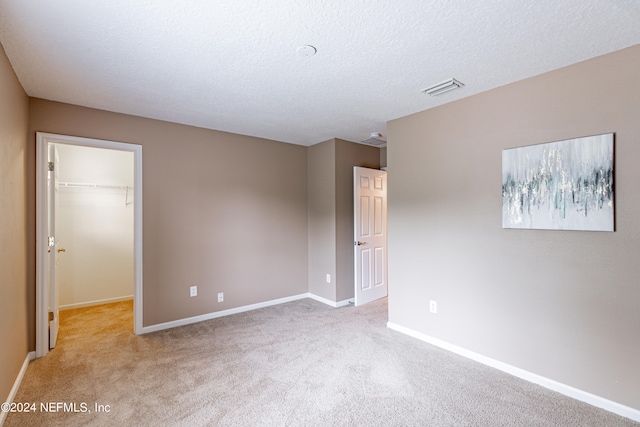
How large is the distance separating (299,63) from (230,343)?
267 centimetres

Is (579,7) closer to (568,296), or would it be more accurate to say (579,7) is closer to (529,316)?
(568,296)

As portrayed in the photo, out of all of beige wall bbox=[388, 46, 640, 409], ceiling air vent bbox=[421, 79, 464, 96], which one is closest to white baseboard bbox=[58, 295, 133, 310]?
beige wall bbox=[388, 46, 640, 409]

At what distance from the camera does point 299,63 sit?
216cm

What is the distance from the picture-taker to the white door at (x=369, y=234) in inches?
167

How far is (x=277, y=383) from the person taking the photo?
2330mm

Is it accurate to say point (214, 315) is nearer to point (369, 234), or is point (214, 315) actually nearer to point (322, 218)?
point (322, 218)

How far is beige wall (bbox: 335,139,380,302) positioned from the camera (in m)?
4.32

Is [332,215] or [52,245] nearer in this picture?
[52,245]

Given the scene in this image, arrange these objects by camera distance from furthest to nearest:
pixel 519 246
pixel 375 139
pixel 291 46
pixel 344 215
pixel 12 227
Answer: pixel 344 215 < pixel 375 139 < pixel 519 246 < pixel 12 227 < pixel 291 46

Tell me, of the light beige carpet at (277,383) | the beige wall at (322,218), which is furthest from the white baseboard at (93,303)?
the beige wall at (322,218)

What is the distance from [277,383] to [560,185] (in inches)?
103

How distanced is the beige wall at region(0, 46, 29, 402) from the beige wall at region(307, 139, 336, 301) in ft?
10.5

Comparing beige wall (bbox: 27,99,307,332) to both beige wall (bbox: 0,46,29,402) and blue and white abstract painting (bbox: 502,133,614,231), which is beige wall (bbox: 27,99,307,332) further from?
blue and white abstract painting (bbox: 502,133,614,231)

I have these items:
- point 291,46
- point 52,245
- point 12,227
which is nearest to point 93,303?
point 52,245
